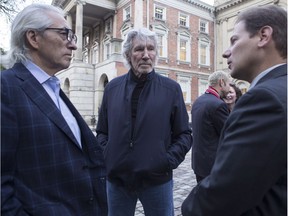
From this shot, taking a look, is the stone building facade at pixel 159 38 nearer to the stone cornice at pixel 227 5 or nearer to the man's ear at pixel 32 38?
the stone cornice at pixel 227 5

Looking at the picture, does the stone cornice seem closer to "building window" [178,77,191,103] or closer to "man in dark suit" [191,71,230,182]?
"building window" [178,77,191,103]

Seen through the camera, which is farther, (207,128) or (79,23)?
(79,23)

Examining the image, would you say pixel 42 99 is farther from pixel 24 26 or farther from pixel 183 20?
pixel 183 20

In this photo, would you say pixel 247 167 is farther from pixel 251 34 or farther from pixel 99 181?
pixel 99 181

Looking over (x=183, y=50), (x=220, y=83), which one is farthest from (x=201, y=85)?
(x=220, y=83)

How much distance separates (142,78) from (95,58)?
93.6ft

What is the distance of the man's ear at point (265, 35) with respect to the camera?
4.58 ft

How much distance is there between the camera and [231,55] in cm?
157

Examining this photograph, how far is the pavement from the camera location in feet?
15.1

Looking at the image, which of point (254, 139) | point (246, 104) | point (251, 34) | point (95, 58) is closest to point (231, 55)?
point (251, 34)

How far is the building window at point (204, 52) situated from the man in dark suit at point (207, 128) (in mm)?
25028

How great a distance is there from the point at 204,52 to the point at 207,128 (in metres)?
26.2

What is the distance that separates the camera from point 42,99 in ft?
5.37

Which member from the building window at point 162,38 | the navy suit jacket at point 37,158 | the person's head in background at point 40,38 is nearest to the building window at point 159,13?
the building window at point 162,38
